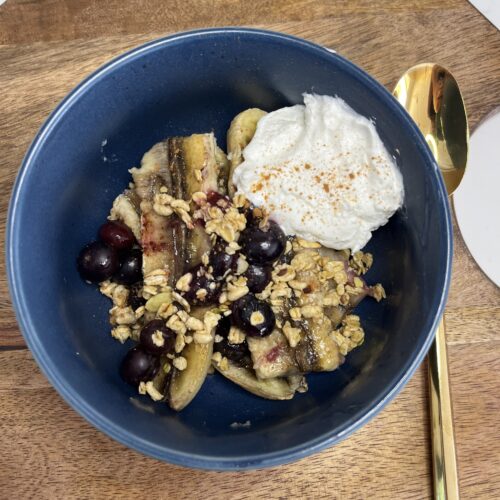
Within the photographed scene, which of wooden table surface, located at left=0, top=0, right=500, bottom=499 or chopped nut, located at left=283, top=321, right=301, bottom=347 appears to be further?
wooden table surface, located at left=0, top=0, right=500, bottom=499

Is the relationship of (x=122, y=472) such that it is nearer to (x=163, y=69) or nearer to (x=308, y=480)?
(x=308, y=480)

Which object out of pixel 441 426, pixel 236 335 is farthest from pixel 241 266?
pixel 441 426

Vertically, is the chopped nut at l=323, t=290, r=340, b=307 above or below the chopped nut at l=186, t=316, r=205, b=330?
below

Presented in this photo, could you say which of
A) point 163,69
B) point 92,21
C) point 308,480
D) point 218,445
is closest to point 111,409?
point 218,445

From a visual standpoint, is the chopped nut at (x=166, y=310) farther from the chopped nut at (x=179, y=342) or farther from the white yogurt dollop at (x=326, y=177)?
the white yogurt dollop at (x=326, y=177)

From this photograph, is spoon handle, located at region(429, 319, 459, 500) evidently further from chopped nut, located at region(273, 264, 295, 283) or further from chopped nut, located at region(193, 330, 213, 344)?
chopped nut, located at region(193, 330, 213, 344)

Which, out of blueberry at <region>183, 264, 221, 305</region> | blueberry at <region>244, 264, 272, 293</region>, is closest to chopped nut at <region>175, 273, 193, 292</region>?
blueberry at <region>183, 264, 221, 305</region>

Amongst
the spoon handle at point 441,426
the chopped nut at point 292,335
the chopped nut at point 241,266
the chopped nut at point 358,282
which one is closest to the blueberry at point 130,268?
the chopped nut at point 241,266
